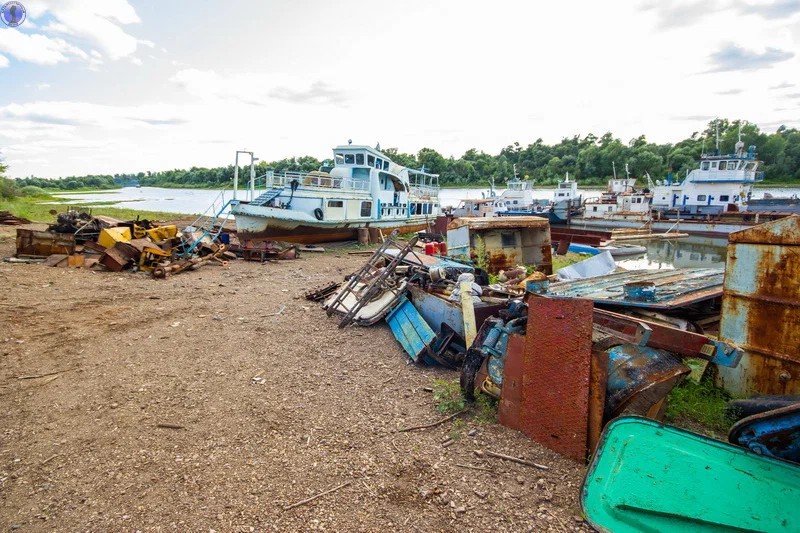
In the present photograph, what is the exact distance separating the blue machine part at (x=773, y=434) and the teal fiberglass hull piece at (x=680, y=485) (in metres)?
0.15

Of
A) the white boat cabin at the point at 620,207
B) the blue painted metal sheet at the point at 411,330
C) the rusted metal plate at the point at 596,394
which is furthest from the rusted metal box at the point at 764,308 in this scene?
the white boat cabin at the point at 620,207

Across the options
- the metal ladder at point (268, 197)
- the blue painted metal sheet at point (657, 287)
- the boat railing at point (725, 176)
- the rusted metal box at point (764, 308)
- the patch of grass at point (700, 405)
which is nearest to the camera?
the rusted metal box at point (764, 308)

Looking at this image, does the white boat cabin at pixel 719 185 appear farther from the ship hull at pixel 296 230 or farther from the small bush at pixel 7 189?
the small bush at pixel 7 189

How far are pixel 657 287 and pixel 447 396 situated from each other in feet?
11.0

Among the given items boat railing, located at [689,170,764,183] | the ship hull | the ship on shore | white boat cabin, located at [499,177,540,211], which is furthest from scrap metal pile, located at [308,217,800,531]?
white boat cabin, located at [499,177,540,211]

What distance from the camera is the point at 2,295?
27.6 ft

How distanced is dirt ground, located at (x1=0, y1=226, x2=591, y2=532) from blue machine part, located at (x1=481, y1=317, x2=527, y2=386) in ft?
1.74

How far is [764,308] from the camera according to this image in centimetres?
395

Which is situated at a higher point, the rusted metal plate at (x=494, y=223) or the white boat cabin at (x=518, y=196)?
the white boat cabin at (x=518, y=196)

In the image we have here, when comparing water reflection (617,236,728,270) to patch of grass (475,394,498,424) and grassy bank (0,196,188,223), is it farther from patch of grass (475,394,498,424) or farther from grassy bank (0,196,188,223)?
grassy bank (0,196,188,223)

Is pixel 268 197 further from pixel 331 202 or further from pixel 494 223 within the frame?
pixel 494 223

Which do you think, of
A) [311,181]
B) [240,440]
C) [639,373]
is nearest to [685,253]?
[311,181]

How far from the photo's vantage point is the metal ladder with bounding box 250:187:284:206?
16.8 m

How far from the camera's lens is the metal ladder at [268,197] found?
16828 millimetres
